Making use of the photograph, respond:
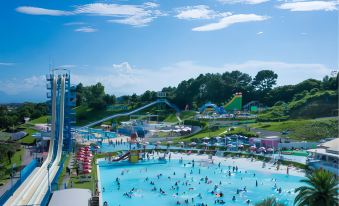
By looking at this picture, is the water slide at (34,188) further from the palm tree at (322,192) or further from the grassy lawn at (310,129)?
the grassy lawn at (310,129)

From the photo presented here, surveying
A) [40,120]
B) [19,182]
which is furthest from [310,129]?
[40,120]

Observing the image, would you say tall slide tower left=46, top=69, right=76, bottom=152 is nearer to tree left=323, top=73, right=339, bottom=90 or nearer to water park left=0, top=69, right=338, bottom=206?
water park left=0, top=69, right=338, bottom=206

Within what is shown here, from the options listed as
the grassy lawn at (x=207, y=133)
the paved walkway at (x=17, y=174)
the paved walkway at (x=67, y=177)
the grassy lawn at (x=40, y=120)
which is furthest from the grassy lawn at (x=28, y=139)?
the grassy lawn at (x=207, y=133)

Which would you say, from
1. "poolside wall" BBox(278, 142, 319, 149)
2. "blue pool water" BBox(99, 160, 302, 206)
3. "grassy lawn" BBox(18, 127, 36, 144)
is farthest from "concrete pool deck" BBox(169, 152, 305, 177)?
"grassy lawn" BBox(18, 127, 36, 144)

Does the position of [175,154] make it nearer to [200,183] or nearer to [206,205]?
[200,183]

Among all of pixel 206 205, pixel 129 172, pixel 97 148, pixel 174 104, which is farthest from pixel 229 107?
pixel 206 205

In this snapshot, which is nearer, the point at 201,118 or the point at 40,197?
the point at 40,197
